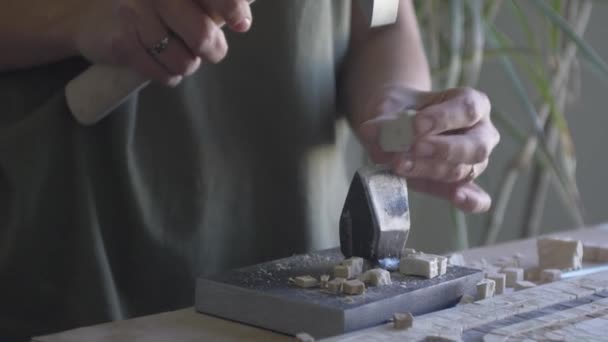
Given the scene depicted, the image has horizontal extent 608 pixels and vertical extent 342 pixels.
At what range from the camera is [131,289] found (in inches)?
37.7

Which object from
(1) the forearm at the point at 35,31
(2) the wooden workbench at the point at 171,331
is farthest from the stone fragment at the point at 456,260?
(1) the forearm at the point at 35,31

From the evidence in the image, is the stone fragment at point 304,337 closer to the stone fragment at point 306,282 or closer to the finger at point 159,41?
the stone fragment at point 306,282

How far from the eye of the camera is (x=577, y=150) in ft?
7.34

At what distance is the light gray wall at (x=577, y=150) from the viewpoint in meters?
2.19

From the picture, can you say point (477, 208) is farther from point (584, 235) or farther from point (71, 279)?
point (71, 279)

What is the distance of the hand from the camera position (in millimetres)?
848

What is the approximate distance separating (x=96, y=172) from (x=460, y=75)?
3.63 feet

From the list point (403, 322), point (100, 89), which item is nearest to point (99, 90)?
point (100, 89)

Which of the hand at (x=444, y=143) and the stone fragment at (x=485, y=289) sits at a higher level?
the hand at (x=444, y=143)

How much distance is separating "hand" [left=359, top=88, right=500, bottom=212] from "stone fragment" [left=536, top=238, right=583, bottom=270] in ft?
0.26

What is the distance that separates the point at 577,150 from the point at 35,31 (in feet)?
5.30

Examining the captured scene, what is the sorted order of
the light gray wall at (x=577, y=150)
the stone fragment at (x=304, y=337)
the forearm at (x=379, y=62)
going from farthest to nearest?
the light gray wall at (x=577, y=150) → the forearm at (x=379, y=62) → the stone fragment at (x=304, y=337)

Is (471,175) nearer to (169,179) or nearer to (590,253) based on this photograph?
(590,253)

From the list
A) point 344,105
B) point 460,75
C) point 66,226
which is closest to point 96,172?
point 66,226
